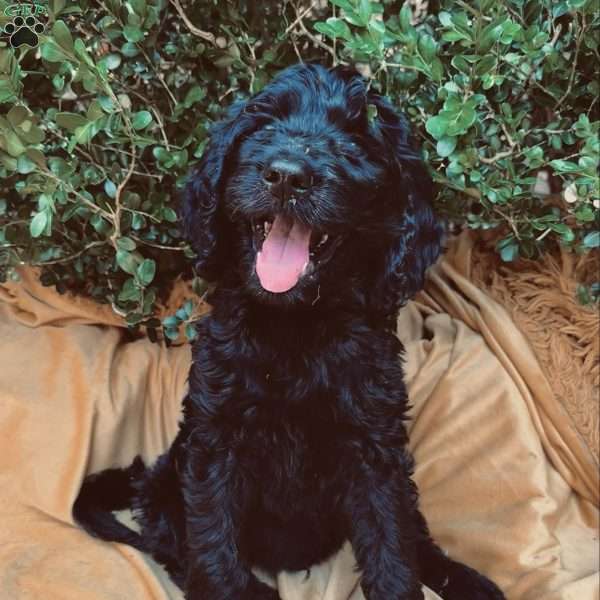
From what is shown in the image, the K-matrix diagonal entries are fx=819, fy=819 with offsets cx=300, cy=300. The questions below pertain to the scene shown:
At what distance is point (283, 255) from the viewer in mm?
1676

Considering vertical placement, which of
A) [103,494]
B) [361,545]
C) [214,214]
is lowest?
[103,494]

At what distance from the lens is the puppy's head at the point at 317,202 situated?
162 cm

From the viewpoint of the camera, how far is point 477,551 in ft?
7.13

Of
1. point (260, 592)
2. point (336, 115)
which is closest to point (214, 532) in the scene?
point (260, 592)

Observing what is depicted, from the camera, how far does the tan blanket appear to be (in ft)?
6.66

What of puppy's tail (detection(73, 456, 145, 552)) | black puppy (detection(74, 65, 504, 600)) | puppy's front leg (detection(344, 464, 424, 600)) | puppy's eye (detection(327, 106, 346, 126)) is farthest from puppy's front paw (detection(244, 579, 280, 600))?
puppy's eye (detection(327, 106, 346, 126))

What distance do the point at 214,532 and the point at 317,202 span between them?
761 mm

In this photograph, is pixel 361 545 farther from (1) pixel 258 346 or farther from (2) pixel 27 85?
(2) pixel 27 85

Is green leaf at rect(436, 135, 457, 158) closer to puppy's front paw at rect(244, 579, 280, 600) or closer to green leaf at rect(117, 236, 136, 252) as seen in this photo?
green leaf at rect(117, 236, 136, 252)

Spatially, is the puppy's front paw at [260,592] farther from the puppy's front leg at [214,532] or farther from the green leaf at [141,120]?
the green leaf at [141,120]

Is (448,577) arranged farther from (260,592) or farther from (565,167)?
(565,167)

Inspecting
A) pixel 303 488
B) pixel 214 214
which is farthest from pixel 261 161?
pixel 303 488

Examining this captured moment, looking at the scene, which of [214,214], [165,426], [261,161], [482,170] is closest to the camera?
[261,161]

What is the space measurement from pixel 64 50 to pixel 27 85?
22.4 inches
